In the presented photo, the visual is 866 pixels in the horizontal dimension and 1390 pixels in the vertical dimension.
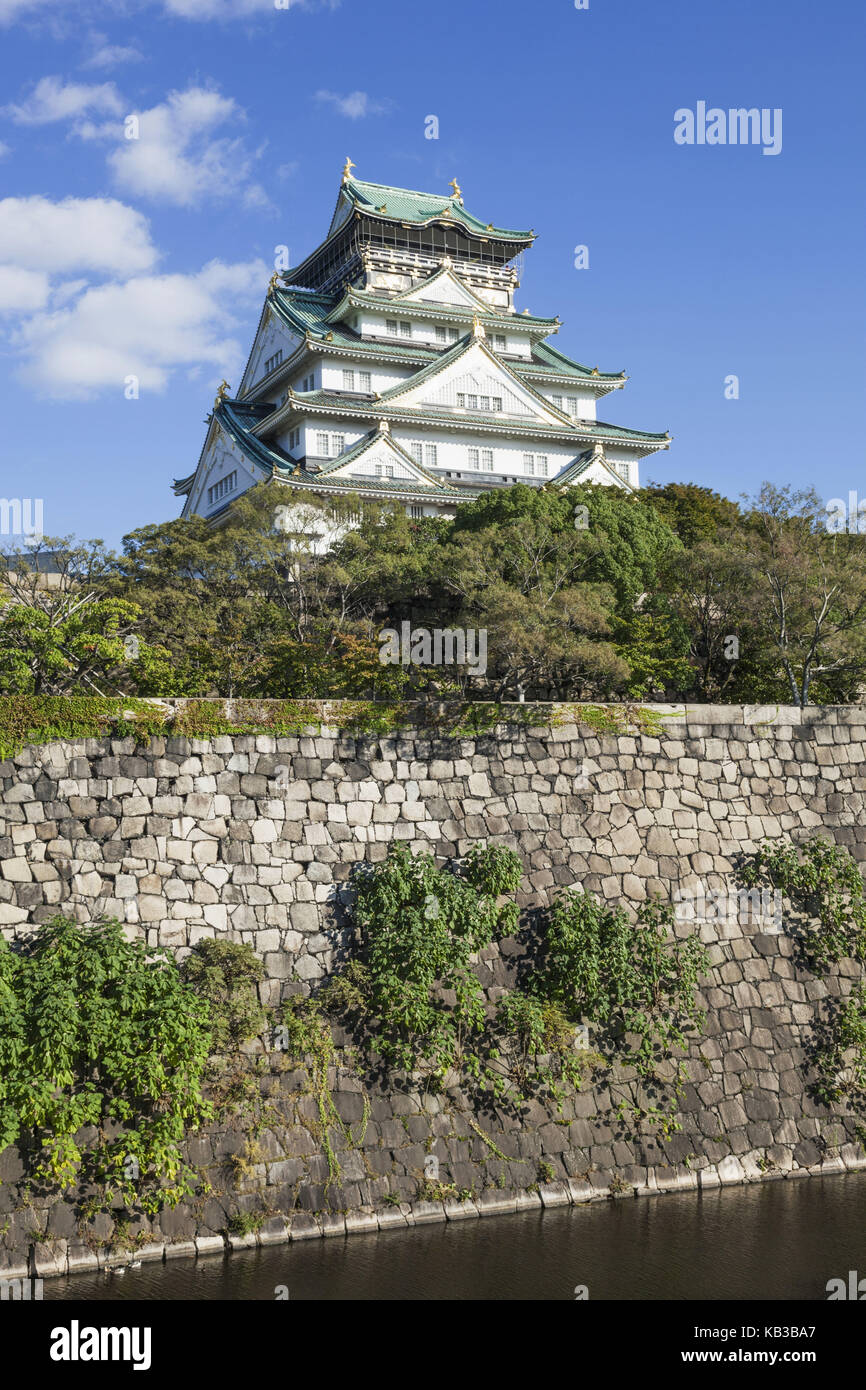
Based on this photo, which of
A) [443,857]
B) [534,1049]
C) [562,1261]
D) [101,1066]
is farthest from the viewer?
[443,857]

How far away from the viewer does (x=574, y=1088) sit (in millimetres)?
Result: 12523

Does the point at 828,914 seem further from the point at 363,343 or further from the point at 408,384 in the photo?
the point at 363,343

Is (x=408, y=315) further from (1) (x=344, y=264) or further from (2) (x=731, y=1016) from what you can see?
(2) (x=731, y=1016)

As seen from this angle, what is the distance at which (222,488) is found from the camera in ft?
111

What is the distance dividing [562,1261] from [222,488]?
27434 millimetres

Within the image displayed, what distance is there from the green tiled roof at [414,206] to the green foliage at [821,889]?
29.5 metres

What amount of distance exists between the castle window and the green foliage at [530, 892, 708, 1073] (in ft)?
74.5

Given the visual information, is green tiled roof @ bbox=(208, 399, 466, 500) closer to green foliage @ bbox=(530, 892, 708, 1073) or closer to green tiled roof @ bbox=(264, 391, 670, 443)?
green tiled roof @ bbox=(264, 391, 670, 443)

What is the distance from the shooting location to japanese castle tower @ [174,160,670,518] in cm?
3102

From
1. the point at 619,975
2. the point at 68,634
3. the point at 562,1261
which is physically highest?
the point at 68,634

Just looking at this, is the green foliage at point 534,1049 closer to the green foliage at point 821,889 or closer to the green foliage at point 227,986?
the green foliage at point 227,986

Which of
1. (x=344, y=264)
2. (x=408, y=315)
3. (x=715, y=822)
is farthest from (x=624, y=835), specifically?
(x=344, y=264)

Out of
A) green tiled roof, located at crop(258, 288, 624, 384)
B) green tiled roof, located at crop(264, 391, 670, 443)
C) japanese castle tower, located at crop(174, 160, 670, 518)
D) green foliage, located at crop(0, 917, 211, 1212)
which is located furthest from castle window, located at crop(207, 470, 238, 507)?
green foliage, located at crop(0, 917, 211, 1212)

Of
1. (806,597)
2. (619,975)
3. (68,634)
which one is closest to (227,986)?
(619,975)
